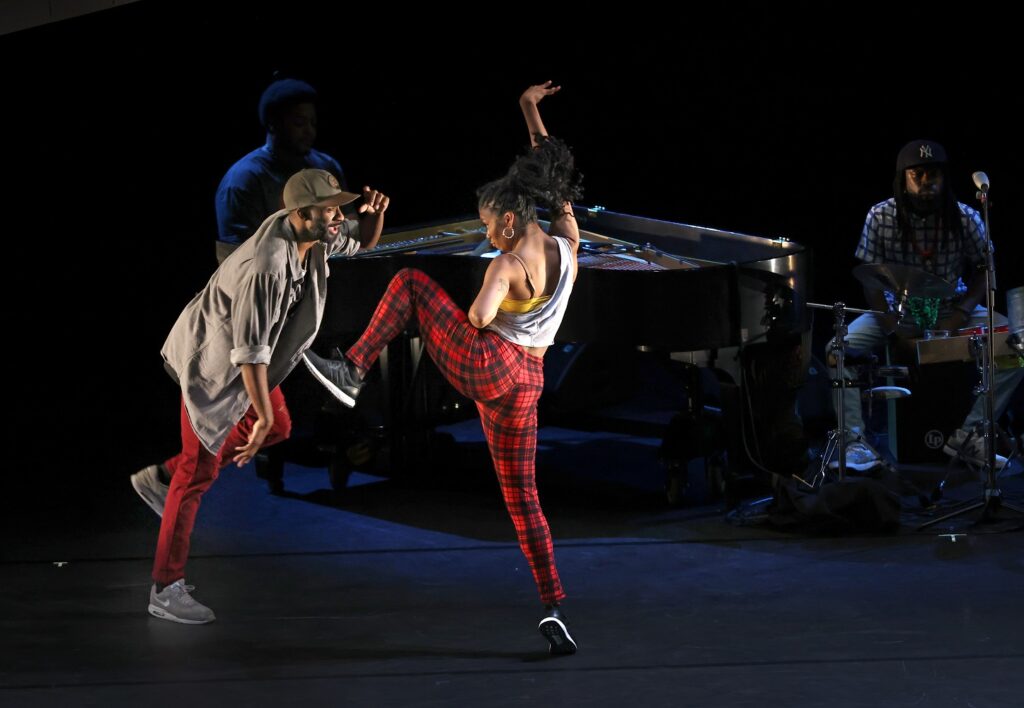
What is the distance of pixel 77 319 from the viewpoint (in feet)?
30.8

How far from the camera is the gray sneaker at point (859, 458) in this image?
6.44 meters

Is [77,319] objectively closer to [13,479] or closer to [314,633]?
[13,479]

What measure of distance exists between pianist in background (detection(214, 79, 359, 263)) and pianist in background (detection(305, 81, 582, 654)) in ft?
9.84

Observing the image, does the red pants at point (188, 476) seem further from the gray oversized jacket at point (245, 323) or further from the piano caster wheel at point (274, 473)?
the piano caster wheel at point (274, 473)

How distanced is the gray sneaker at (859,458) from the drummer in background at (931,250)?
3 centimetres

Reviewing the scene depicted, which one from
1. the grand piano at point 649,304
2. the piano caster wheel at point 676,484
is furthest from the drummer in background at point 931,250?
the piano caster wheel at point 676,484

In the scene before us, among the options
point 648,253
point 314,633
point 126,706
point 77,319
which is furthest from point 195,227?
point 126,706

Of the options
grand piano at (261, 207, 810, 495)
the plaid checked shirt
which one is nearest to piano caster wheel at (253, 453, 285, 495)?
grand piano at (261, 207, 810, 495)

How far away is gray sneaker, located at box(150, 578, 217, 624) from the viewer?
15.2 ft

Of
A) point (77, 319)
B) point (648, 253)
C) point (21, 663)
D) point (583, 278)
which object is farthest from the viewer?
point (77, 319)

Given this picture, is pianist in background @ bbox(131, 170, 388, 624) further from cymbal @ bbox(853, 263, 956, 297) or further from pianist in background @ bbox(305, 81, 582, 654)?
cymbal @ bbox(853, 263, 956, 297)

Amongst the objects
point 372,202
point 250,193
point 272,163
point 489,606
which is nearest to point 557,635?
point 489,606

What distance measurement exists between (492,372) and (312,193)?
770 mm

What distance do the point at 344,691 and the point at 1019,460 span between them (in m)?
3.87
